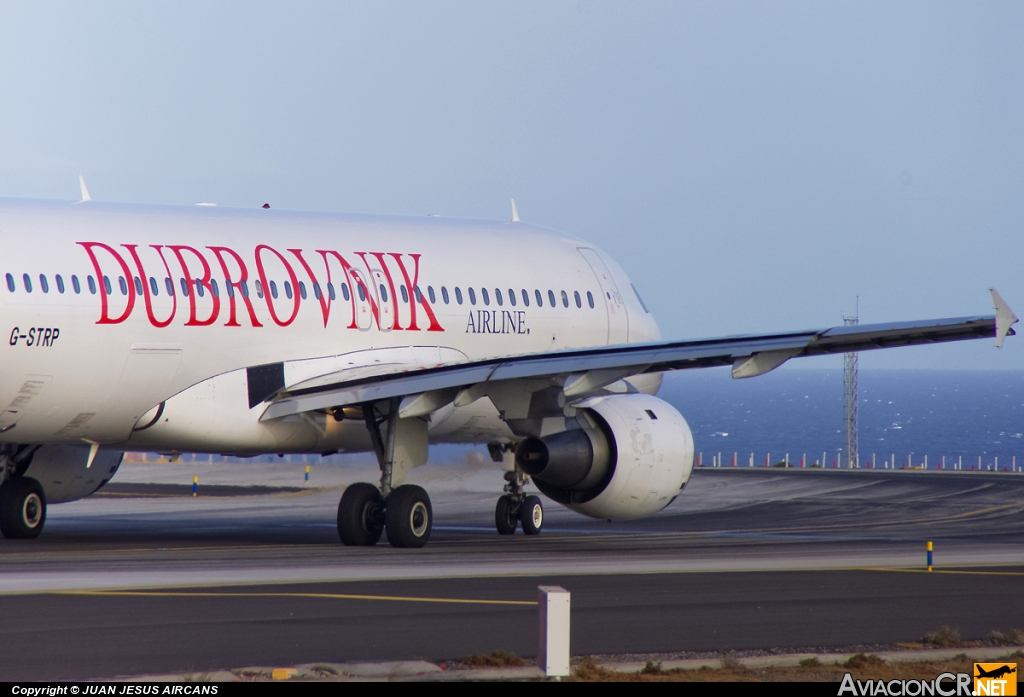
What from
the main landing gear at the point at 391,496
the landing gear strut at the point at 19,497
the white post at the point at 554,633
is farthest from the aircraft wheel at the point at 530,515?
the white post at the point at 554,633

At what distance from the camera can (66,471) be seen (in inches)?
952

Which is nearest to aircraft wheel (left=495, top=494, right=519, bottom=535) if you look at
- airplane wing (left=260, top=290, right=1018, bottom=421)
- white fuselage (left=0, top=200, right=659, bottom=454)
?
white fuselage (left=0, top=200, right=659, bottom=454)

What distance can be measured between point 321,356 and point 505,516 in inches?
219

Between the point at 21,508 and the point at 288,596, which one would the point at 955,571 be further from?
the point at 21,508

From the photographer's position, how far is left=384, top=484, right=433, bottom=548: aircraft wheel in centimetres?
2167

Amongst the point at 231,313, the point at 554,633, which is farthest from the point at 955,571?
the point at 554,633

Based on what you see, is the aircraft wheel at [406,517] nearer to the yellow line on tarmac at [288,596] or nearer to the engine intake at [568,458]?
the engine intake at [568,458]

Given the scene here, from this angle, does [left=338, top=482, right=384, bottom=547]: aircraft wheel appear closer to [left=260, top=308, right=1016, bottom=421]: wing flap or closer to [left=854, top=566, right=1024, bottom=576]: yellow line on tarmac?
[left=260, top=308, right=1016, bottom=421]: wing flap

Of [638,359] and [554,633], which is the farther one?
[638,359]

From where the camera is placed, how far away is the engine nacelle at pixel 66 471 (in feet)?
Answer: 78.5

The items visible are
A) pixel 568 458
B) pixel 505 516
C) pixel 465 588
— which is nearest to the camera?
pixel 465 588

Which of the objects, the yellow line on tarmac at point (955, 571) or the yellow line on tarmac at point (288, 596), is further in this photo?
the yellow line on tarmac at point (955, 571)

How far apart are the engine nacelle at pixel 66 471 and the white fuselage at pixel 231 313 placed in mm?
2926

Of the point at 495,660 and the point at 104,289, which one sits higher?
the point at 104,289
